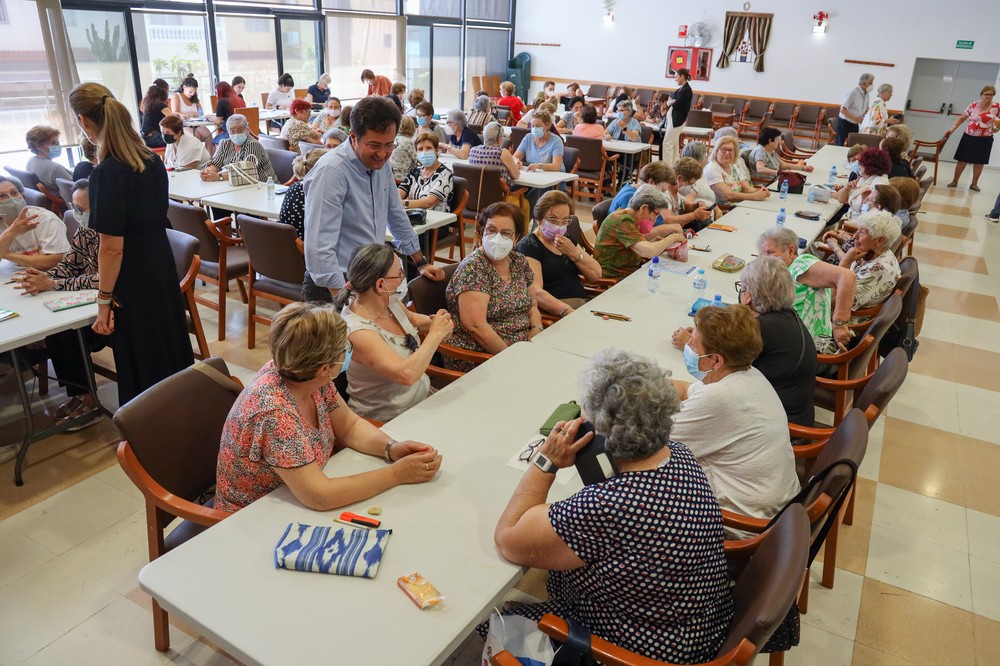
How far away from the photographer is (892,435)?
151 inches

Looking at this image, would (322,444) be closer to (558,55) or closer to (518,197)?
(518,197)

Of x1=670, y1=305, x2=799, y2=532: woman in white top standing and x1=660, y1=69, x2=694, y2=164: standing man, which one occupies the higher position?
x1=660, y1=69, x2=694, y2=164: standing man

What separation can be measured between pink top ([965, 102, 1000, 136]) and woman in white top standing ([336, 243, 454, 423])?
439 inches

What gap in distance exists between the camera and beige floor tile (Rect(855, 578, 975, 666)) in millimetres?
2406

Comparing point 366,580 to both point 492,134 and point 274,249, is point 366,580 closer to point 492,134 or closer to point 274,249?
point 274,249

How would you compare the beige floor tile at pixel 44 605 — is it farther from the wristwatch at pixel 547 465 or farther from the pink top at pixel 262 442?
the wristwatch at pixel 547 465

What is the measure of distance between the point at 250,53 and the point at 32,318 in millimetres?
9301

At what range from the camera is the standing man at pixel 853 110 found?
10.9m

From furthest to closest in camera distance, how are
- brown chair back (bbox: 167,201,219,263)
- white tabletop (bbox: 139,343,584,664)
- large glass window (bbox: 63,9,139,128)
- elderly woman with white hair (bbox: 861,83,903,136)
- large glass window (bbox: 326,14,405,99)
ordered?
1. large glass window (bbox: 326,14,405,99)
2. elderly woman with white hair (bbox: 861,83,903,136)
3. large glass window (bbox: 63,9,139,128)
4. brown chair back (bbox: 167,201,219,263)
5. white tabletop (bbox: 139,343,584,664)

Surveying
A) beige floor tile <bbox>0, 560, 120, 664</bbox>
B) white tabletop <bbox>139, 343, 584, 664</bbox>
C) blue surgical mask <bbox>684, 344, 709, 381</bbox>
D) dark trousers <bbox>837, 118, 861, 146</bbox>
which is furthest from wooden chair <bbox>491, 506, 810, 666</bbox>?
dark trousers <bbox>837, 118, 861, 146</bbox>

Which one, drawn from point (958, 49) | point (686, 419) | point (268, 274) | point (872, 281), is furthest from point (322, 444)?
point (958, 49)

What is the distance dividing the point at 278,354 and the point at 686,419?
1.22 metres

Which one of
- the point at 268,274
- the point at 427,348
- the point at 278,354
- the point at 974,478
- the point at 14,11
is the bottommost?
the point at 974,478

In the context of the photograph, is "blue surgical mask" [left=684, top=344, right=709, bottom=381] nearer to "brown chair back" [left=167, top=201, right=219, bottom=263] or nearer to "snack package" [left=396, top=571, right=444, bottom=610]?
"snack package" [left=396, top=571, right=444, bottom=610]
